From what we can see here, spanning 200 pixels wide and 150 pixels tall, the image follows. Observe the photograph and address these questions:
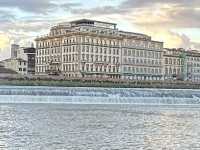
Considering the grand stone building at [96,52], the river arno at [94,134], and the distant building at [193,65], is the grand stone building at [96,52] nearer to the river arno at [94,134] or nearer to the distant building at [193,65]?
the distant building at [193,65]

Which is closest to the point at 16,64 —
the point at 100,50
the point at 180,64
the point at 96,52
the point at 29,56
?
the point at 29,56

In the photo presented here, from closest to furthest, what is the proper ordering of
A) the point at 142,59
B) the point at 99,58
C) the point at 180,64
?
1. the point at 99,58
2. the point at 142,59
3. the point at 180,64

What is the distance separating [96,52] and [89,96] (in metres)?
68.3

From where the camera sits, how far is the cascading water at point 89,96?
72.6 m

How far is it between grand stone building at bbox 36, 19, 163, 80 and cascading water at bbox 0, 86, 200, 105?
2175 inches

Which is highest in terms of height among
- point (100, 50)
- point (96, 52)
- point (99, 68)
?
point (100, 50)

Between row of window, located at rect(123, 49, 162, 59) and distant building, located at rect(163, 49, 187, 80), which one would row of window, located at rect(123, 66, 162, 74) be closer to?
row of window, located at rect(123, 49, 162, 59)

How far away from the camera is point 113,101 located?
257 ft

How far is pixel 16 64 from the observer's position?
162875mm

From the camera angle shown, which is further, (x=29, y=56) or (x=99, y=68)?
(x=29, y=56)

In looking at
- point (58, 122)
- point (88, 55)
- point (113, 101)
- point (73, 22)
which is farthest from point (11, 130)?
point (73, 22)

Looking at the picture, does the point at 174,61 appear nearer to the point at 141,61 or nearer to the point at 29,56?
the point at 141,61

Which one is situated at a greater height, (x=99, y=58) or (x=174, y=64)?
(x=99, y=58)

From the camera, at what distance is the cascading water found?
7262cm
